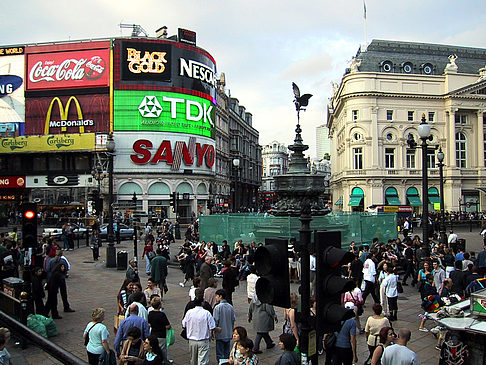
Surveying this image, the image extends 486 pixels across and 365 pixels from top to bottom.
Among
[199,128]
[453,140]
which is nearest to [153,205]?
[199,128]

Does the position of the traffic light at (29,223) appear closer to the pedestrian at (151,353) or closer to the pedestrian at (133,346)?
the pedestrian at (133,346)

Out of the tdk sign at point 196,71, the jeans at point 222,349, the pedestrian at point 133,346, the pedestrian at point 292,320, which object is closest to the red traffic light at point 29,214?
the pedestrian at point 133,346

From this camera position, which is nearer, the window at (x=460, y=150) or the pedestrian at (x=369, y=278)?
the pedestrian at (x=369, y=278)

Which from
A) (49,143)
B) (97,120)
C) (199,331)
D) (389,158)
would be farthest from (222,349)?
(49,143)

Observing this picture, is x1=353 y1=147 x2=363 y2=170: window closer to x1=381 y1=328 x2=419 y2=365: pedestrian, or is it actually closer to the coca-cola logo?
the coca-cola logo

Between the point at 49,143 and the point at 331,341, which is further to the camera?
the point at 49,143

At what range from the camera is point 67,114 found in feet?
200

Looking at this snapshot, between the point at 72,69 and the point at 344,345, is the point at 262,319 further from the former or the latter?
the point at 72,69

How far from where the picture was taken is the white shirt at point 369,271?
1366 centimetres

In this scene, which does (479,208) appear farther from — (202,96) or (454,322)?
(454,322)

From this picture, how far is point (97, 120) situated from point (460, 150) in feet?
169

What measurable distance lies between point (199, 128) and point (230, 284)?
2139 inches

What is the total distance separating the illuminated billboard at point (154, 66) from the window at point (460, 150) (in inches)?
1532

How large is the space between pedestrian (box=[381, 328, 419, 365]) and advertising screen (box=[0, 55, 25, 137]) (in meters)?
65.3
